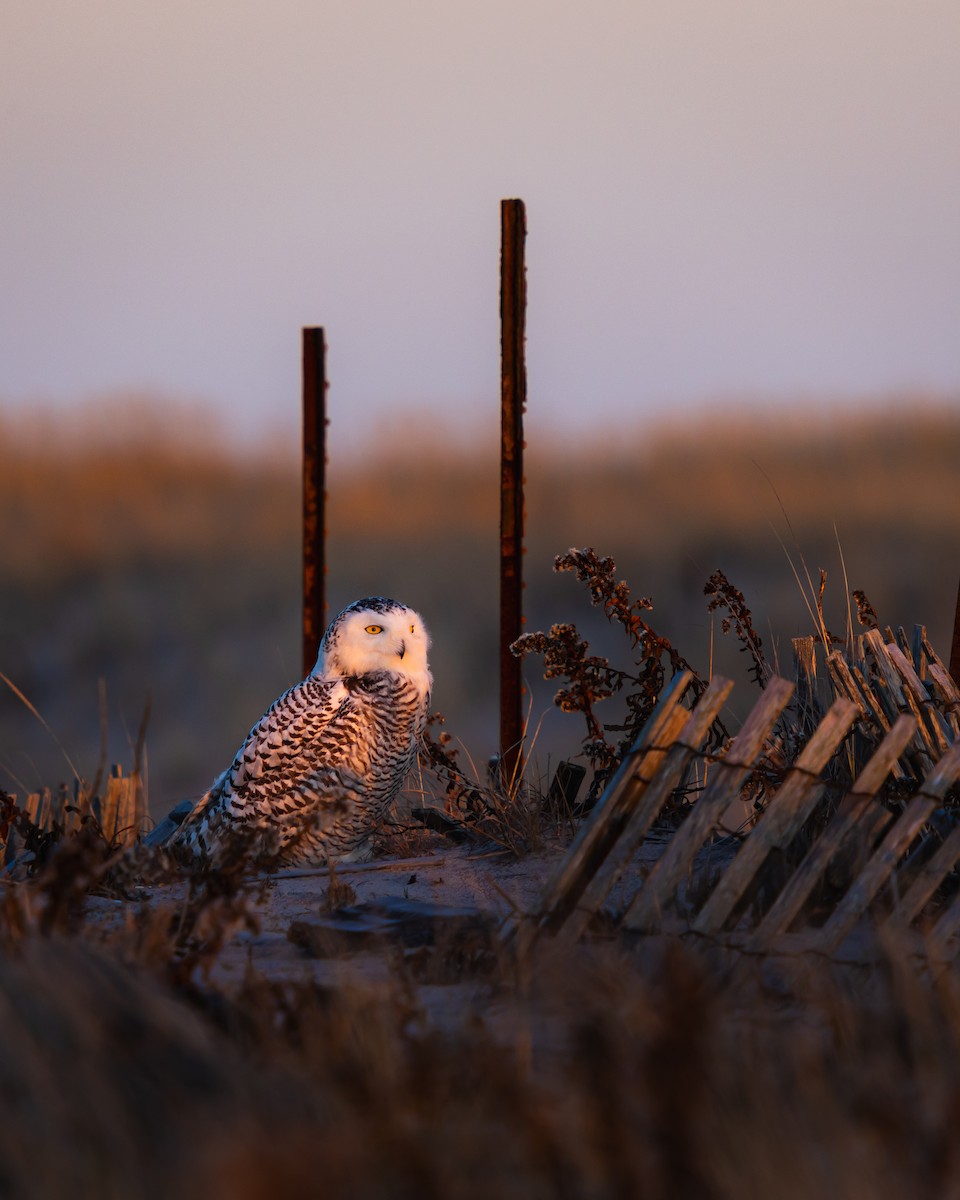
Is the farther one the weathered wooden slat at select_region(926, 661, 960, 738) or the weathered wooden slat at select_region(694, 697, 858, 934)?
the weathered wooden slat at select_region(926, 661, 960, 738)

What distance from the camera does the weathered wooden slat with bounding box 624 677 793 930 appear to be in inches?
144

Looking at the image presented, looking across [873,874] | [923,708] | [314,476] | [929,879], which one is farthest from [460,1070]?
[314,476]

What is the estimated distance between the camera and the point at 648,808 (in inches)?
148

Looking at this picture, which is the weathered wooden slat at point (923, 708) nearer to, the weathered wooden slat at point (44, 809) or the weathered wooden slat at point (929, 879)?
the weathered wooden slat at point (929, 879)

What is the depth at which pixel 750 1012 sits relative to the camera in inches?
123

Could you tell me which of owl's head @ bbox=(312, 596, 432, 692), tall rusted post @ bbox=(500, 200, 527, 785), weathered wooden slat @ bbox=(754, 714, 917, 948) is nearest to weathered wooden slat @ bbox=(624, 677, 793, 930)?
weathered wooden slat @ bbox=(754, 714, 917, 948)

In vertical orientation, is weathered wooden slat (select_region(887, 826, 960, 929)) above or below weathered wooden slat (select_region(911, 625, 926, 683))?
below

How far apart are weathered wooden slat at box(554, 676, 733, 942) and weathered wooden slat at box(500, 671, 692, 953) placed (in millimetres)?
38

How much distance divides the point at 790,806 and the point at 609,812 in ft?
1.62

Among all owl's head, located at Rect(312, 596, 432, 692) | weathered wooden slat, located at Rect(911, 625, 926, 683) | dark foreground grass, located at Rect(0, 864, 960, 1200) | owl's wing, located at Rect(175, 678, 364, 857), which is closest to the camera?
dark foreground grass, located at Rect(0, 864, 960, 1200)

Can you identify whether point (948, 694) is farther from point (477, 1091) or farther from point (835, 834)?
point (477, 1091)

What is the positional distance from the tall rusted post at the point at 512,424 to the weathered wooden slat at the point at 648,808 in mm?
2839

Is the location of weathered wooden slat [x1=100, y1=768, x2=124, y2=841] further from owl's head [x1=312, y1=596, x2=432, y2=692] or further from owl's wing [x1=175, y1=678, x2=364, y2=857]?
owl's head [x1=312, y1=596, x2=432, y2=692]

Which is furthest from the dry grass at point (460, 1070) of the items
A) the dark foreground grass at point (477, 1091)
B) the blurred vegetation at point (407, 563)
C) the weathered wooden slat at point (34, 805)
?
the blurred vegetation at point (407, 563)
